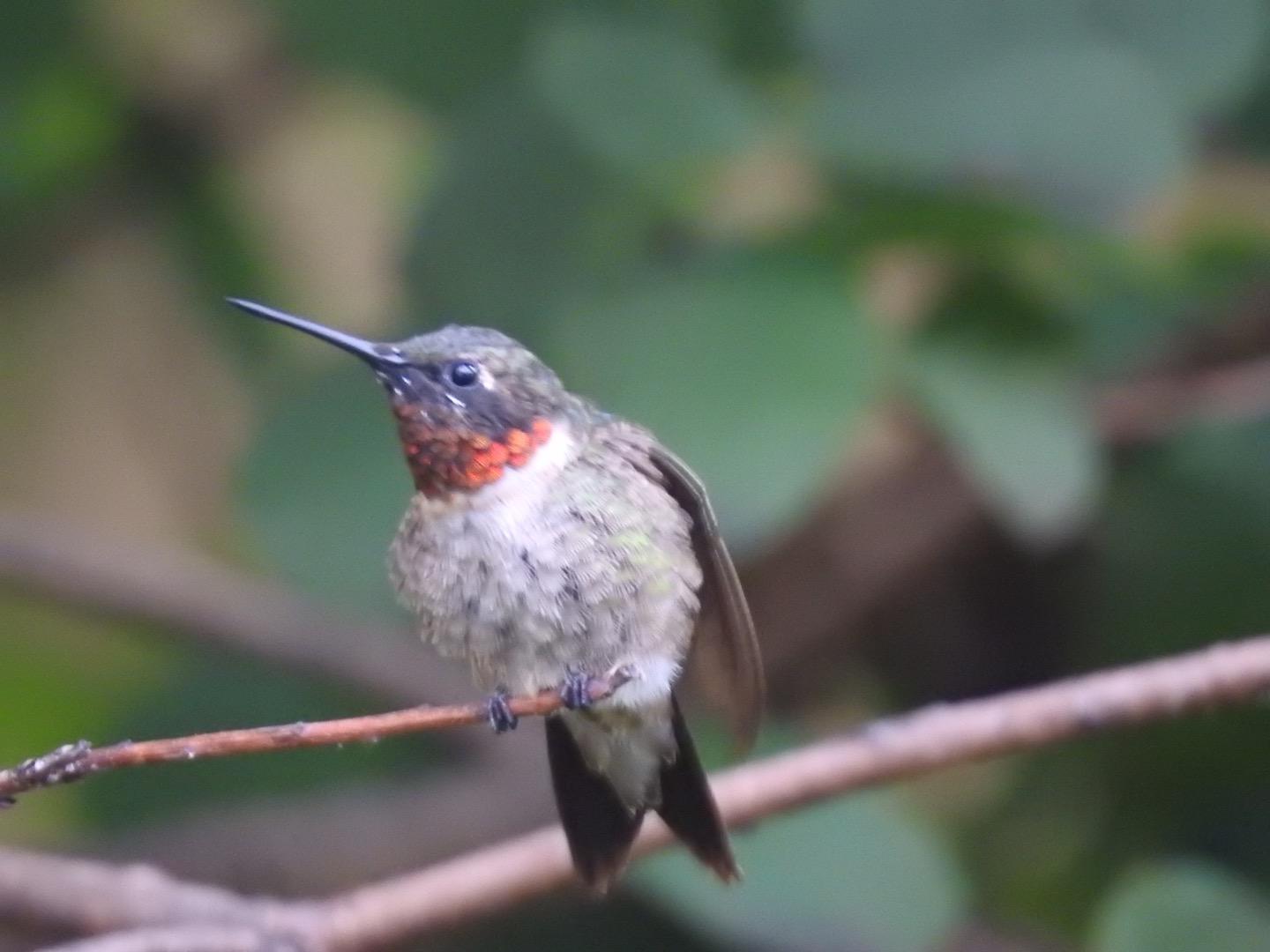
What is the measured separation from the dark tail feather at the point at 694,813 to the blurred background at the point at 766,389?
415mm

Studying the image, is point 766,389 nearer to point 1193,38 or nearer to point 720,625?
point 720,625

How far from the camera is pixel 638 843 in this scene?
1933 millimetres

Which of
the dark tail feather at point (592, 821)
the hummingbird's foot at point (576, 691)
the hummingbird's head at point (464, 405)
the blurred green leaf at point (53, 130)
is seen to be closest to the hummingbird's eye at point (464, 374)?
the hummingbird's head at point (464, 405)

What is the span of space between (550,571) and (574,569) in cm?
2


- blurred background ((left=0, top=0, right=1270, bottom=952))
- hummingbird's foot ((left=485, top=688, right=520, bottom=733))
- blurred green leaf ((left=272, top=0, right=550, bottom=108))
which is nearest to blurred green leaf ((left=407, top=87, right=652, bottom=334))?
blurred background ((left=0, top=0, right=1270, bottom=952))

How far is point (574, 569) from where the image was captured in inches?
61.8

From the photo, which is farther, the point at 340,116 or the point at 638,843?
the point at 340,116

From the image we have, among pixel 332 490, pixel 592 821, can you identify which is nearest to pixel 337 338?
pixel 592 821

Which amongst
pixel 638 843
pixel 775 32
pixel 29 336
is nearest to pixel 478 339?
pixel 638 843

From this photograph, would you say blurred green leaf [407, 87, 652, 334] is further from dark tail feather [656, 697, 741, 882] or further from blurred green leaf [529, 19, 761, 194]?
dark tail feather [656, 697, 741, 882]

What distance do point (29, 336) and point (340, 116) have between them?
2.70 ft

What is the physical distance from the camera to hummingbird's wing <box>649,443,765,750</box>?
159 centimetres

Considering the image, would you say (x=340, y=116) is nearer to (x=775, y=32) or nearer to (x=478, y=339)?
(x=775, y=32)

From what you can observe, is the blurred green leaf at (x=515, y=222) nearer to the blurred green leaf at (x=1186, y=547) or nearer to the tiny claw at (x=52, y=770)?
the blurred green leaf at (x=1186, y=547)
